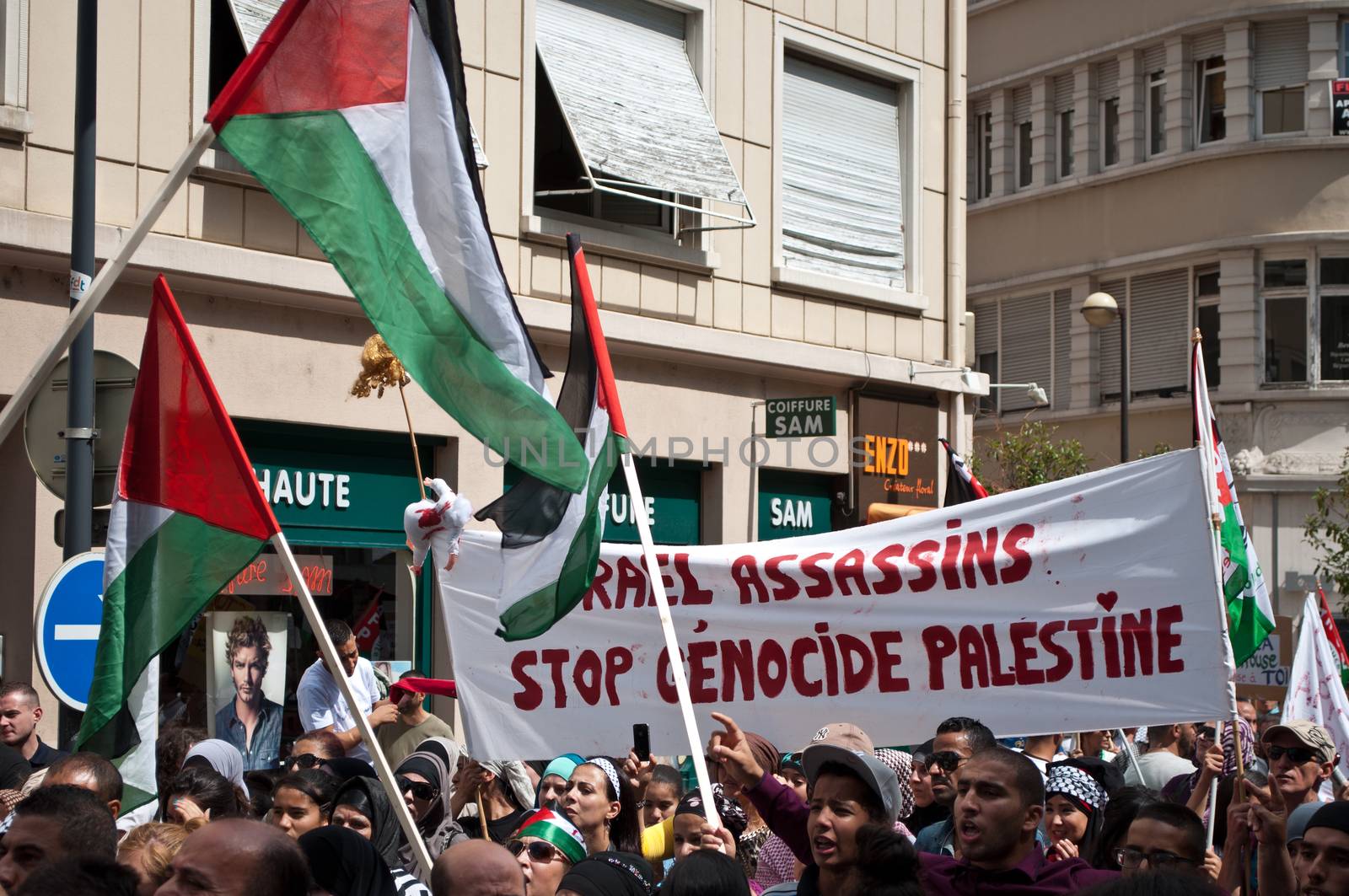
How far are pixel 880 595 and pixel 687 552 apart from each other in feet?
2.95

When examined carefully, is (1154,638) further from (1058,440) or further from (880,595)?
(1058,440)

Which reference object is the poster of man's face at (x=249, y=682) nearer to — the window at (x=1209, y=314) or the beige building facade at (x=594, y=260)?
the beige building facade at (x=594, y=260)

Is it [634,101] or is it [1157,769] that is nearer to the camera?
[1157,769]

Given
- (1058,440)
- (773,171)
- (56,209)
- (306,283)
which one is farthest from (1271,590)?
(56,209)

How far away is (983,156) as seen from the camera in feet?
112

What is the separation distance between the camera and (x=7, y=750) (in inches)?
316

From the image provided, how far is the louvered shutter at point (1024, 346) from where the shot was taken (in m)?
32.7

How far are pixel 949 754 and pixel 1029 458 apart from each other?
20751 millimetres

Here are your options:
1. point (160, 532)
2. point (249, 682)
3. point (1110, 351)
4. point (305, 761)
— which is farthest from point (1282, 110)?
point (160, 532)

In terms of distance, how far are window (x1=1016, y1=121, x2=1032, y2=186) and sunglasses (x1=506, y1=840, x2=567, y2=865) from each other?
2842cm

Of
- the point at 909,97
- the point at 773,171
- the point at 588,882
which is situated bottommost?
the point at 588,882

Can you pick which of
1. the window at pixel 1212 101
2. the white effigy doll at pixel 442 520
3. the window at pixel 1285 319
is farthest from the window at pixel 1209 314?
the white effigy doll at pixel 442 520

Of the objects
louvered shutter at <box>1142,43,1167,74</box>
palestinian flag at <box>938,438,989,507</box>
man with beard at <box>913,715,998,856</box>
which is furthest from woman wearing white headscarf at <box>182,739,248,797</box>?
louvered shutter at <box>1142,43,1167,74</box>

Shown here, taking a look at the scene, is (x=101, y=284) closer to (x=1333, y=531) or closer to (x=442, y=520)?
(x=442, y=520)
